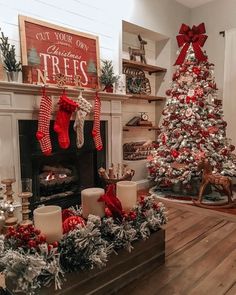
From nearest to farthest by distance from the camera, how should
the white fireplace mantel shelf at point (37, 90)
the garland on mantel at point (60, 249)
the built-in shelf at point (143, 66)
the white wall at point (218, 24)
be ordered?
the garland on mantel at point (60, 249)
the white fireplace mantel shelf at point (37, 90)
the built-in shelf at point (143, 66)
the white wall at point (218, 24)

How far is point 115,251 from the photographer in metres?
1.49

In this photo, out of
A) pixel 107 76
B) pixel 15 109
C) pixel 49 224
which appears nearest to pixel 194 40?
pixel 107 76

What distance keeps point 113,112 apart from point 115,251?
2.23 m

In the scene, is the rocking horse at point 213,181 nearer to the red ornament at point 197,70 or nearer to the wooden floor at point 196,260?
the wooden floor at point 196,260

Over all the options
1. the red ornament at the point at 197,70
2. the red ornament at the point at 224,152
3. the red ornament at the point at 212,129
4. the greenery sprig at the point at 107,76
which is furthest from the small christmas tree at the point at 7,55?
the red ornament at the point at 224,152

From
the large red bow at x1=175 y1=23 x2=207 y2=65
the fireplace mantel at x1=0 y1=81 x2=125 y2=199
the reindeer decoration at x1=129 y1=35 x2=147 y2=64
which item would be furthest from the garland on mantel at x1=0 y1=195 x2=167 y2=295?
the reindeer decoration at x1=129 y1=35 x2=147 y2=64

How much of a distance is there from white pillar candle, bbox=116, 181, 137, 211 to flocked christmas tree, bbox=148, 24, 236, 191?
67.9 inches

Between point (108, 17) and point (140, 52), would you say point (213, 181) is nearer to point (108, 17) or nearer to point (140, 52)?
point (140, 52)

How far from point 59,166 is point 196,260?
1950 mm

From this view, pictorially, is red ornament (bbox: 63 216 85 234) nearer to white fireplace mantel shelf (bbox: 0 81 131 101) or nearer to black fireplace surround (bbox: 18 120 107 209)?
black fireplace surround (bbox: 18 120 107 209)

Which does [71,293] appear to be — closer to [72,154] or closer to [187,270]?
[187,270]

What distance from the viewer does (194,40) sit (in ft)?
11.7

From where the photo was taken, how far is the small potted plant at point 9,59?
98.7 inches

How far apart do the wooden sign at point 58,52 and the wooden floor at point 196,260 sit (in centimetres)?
203
